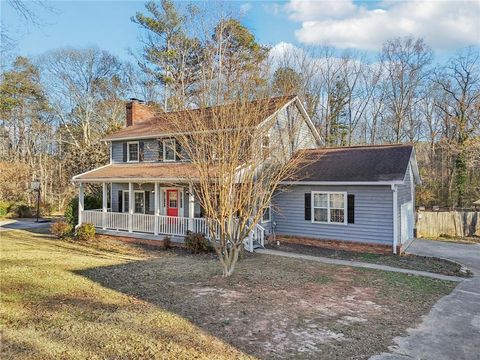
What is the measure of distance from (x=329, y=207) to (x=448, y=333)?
9.00 meters

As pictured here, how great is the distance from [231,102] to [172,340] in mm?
7142

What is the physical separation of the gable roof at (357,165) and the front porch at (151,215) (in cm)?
361

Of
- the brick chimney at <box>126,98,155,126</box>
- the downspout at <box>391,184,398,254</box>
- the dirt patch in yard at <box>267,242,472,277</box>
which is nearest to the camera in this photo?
the dirt patch in yard at <box>267,242,472,277</box>

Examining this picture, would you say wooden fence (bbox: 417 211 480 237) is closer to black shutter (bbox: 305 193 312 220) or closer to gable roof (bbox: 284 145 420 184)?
gable roof (bbox: 284 145 420 184)

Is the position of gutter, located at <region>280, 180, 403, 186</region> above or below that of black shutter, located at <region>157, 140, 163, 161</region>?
below

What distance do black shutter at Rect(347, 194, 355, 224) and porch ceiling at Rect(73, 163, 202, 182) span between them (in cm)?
656

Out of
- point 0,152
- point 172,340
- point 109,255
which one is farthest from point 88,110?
point 172,340

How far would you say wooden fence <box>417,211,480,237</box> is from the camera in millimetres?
20438

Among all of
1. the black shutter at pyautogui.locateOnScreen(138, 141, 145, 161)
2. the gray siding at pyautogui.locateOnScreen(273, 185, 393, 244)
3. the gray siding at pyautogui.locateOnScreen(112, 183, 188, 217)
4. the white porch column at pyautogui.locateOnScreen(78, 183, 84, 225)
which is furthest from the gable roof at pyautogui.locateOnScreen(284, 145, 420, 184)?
the white porch column at pyautogui.locateOnScreen(78, 183, 84, 225)

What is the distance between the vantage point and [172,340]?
5.55m

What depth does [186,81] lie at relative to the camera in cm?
2767

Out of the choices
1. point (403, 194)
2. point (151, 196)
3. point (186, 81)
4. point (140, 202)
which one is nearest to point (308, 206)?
point (403, 194)

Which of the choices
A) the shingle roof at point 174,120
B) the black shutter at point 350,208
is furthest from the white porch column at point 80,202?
the black shutter at point 350,208

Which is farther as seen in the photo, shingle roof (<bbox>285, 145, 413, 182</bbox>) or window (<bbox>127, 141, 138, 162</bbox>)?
window (<bbox>127, 141, 138, 162</bbox>)
